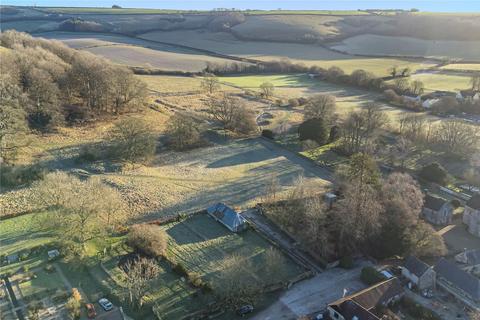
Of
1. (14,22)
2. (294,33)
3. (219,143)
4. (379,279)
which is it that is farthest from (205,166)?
(14,22)

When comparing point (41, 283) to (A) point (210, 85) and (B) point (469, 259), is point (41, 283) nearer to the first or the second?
(B) point (469, 259)

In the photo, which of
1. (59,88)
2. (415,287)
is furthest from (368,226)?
(59,88)

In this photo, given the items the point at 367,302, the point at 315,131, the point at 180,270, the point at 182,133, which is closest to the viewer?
the point at 367,302

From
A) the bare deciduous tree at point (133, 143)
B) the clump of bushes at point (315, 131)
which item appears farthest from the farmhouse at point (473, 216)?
the bare deciduous tree at point (133, 143)

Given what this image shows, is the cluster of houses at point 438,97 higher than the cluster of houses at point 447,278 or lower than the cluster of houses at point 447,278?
higher

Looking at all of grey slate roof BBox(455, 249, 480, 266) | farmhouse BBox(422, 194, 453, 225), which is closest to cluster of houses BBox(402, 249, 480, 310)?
grey slate roof BBox(455, 249, 480, 266)

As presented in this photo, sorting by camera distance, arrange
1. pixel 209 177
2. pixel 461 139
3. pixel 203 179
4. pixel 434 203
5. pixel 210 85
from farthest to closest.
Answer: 1. pixel 210 85
2. pixel 461 139
3. pixel 209 177
4. pixel 203 179
5. pixel 434 203

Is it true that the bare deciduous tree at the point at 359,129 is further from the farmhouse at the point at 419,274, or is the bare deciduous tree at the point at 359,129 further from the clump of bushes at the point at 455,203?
the farmhouse at the point at 419,274
